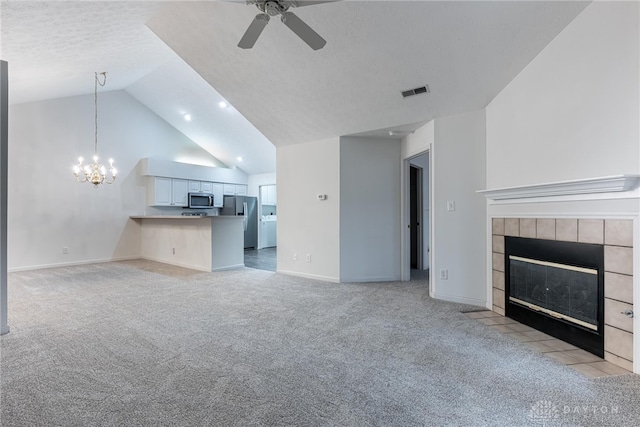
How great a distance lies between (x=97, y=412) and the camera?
64.9 inches

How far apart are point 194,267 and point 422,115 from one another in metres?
4.80

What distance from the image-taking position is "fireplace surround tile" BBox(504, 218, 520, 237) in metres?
3.09

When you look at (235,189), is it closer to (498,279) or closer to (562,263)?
(498,279)

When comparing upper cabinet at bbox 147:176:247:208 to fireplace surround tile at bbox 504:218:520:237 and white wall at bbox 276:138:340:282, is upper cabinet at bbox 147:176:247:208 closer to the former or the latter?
white wall at bbox 276:138:340:282

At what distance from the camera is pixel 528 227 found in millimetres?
2969

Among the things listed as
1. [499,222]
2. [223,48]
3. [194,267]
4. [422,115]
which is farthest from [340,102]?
[194,267]

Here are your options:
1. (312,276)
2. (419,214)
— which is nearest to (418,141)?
(419,214)

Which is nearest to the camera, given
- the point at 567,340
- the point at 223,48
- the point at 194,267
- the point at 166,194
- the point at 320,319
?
the point at 567,340

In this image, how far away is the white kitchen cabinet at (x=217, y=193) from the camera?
8836mm

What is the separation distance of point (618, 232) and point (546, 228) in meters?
0.59

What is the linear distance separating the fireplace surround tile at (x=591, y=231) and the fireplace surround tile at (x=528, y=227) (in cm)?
→ 44

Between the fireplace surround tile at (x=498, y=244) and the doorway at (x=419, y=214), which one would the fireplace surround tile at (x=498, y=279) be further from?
the doorway at (x=419, y=214)

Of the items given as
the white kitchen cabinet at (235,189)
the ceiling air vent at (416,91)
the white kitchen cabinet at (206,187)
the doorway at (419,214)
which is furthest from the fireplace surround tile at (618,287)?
the white kitchen cabinet at (235,189)

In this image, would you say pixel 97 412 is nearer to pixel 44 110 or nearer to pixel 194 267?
pixel 194 267
